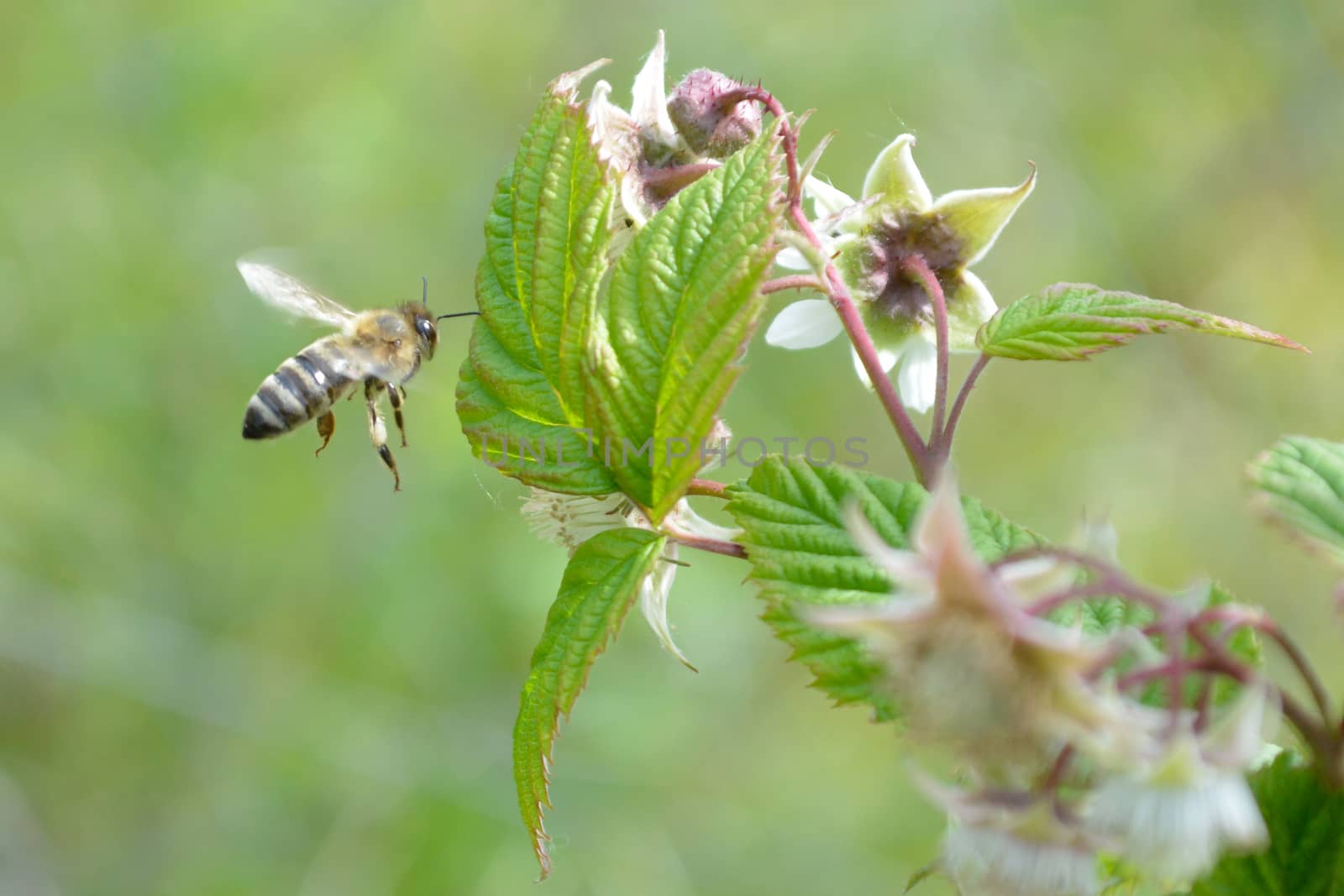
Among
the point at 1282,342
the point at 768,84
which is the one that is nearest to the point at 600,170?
the point at 1282,342

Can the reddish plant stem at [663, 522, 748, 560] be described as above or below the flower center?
below

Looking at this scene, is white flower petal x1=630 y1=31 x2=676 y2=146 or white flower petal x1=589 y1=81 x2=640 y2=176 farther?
white flower petal x1=630 y1=31 x2=676 y2=146

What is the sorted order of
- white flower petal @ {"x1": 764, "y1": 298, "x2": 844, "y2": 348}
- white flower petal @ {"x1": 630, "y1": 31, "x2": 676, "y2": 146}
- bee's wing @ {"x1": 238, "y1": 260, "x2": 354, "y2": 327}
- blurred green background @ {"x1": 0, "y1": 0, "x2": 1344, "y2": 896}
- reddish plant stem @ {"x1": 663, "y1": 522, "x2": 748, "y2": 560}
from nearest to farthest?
reddish plant stem @ {"x1": 663, "y1": 522, "x2": 748, "y2": 560} → white flower petal @ {"x1": 630, "y1": 31, "x2": 676, "y2": 146} → white flower petal @ {"x1": 764, "y1": 298, "x2": 844, "y2": 348} → bee's wing @ {"x1": 238, "y1": 260, "x2": 354, "y2": 327} → blurred green background @ {"x1": 0, "y1": 0, "x2": 1344, "y2": 896}

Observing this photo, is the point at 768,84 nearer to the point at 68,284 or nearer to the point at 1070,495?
the point at 1070,495

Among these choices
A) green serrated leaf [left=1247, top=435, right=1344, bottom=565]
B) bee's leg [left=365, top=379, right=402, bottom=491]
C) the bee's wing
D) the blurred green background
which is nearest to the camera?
green serrated leaf [left=1247, top=435, right=1344, bottom=565]

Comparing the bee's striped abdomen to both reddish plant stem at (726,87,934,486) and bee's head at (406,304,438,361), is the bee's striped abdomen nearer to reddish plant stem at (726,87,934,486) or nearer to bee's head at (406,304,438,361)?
bee's head at (406,304,438,361)

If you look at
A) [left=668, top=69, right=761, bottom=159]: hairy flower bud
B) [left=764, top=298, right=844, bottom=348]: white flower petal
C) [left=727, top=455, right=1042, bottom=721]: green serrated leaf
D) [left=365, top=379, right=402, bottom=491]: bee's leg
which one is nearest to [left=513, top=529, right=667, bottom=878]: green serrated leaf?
[left=727, top=455, right=1042, bottom=721]: green serrated leaf

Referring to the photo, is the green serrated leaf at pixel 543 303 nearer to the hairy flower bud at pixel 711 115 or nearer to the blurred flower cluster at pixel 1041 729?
the hairy flower bud at pixel 711 115

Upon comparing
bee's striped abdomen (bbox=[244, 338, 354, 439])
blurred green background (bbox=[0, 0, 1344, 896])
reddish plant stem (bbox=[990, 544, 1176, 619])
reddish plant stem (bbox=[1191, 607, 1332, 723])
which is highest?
reddish plant stem (bbox=[990, 544, 1176, 619])
